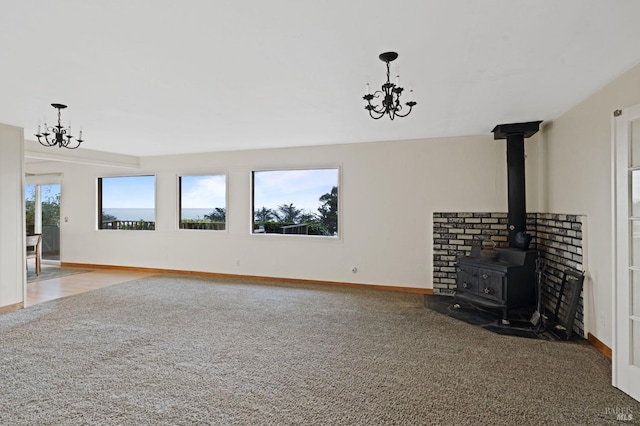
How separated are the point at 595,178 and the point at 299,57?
285 cm

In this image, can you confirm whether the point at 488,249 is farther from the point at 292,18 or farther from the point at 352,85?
the point at 292,18

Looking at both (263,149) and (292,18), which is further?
(263,149)

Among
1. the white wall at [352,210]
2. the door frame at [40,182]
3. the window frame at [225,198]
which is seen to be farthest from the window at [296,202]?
the door frame at [40,182]

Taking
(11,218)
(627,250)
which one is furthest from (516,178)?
(11,218)

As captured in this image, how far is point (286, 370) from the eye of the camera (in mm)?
2811

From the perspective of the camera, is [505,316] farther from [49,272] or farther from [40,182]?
[40,182]

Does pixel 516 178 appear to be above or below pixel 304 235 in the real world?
above

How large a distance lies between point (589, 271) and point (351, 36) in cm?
313

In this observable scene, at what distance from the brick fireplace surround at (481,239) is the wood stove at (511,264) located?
250mm

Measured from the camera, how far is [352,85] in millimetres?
3068

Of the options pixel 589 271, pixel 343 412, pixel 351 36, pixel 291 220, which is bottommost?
pixel 343 412

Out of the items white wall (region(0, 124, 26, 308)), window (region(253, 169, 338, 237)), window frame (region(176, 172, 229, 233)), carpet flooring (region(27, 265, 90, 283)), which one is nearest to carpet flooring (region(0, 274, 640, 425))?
white wall (region(0, 124, 26, 308))

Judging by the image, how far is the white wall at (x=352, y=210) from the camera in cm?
518

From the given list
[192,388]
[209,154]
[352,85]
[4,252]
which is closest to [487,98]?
[352,85]
